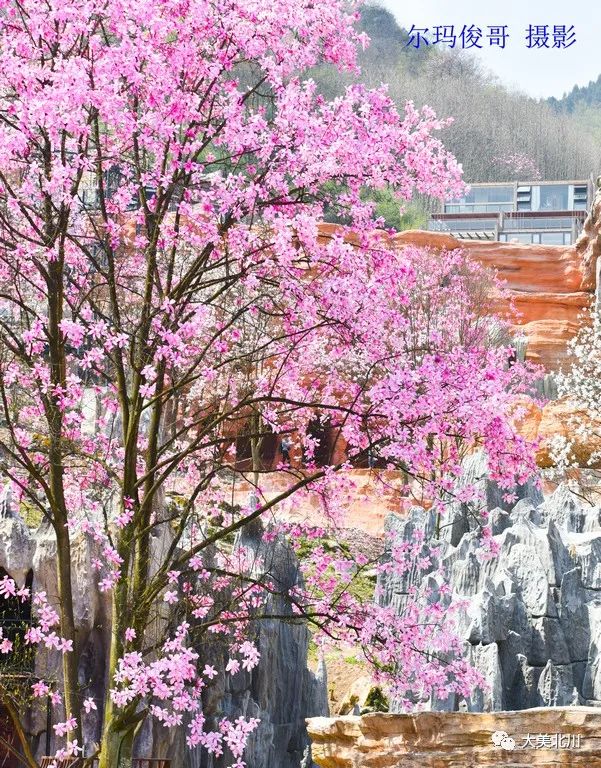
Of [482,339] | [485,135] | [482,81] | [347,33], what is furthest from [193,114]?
[482,81]

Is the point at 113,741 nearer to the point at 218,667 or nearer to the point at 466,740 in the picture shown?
the point at 466,740

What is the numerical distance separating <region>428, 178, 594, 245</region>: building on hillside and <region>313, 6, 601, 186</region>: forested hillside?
59.3ft

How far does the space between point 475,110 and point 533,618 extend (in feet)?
252

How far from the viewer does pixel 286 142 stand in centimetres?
852

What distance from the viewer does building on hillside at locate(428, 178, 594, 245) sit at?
53.9 m

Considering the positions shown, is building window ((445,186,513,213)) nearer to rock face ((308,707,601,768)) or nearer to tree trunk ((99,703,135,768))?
rock face ((308,707,601,768))

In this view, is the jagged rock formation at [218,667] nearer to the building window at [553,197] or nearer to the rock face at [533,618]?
the rock face at [533,618]

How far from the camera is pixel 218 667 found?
1382 centimetres

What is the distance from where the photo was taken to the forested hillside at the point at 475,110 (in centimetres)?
7909

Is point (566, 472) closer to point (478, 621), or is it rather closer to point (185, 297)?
point (478, 621)

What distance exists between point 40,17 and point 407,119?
2946 mm

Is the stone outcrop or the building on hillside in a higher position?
the building on hillside

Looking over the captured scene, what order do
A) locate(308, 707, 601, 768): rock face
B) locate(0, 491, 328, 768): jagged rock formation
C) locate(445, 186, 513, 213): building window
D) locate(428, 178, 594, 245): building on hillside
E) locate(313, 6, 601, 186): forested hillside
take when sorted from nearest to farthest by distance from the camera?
locate(308, 707, 601, 768): rock face
locate(0, 491, 328, 768): jagged rock formation
locate(428, 178, 594, 245): building on hillside
locate(445, 186, 513, 213): building window
locate(313, 6, 601, 186): forested hillside

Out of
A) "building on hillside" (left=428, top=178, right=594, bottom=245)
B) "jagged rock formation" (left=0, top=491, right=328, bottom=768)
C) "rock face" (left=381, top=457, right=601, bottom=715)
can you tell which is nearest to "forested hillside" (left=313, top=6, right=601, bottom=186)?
"building on hillside" (left=428, top=178, right=594, bottom=245)
